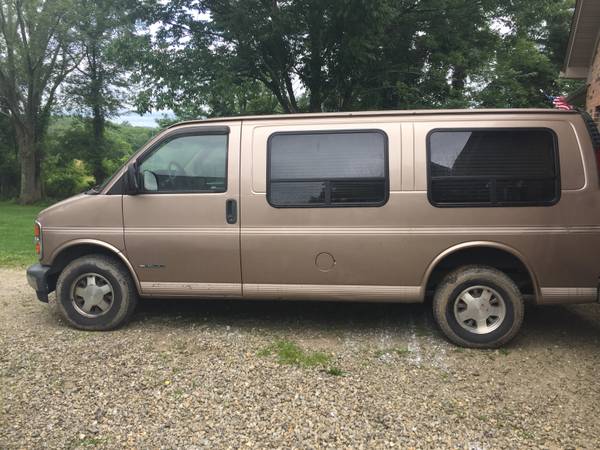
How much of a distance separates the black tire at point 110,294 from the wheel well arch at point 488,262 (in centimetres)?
292

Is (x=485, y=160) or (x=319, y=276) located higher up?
(x=485, y=160)

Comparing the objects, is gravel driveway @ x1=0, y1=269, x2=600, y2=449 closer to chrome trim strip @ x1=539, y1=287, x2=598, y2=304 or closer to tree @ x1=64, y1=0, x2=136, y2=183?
chrome trim strip @ x1=539, y1=287, x2=598, y2=304

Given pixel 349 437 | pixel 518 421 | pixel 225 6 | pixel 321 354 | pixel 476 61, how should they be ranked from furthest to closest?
pixel 476 61, pixel 225 6, pixel 321 354, pixel 518 421, pixel 349 437

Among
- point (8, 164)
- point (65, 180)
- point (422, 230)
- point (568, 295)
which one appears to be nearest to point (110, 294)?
point (422, 230)

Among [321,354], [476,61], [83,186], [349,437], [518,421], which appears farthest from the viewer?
[83,186]

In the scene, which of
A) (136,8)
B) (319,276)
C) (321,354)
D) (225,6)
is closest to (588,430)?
(321,354)

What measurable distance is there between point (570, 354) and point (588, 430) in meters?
1.32

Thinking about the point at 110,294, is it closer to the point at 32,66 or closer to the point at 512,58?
the point at 512,58

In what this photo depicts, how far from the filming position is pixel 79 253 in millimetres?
4855

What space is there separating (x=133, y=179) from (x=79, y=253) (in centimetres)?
106

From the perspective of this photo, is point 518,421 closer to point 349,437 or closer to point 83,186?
point 349,437

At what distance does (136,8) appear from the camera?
12.5m

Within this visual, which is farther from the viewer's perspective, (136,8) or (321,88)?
(321,88)

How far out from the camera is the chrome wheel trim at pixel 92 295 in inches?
184
